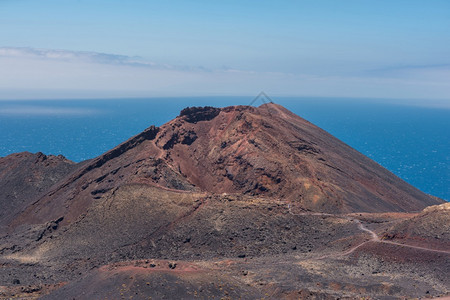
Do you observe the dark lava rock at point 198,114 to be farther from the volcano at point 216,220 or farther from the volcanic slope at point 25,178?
the volcanic slope at point 25,178

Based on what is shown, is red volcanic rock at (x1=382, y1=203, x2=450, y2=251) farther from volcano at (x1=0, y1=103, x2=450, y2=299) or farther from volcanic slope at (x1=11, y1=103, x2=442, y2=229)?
volcanic slope at (x1=11, y1=103, x2=442, y2=229)

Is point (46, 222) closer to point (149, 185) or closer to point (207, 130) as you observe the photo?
point (149, 185)

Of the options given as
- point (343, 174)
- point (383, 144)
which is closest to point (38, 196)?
point (343, 174)

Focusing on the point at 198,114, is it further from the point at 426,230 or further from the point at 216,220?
the point at 426,230

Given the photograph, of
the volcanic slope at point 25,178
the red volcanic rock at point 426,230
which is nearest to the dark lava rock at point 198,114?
the volcanic slope at point 25,178

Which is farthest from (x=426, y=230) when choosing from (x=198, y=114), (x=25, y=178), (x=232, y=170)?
(x=25, y=178)

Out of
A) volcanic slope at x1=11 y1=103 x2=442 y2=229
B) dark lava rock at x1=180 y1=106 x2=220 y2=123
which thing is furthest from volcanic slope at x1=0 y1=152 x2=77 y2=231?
dark lava rock at x1=180 y1=106 x2=220 y2=123
